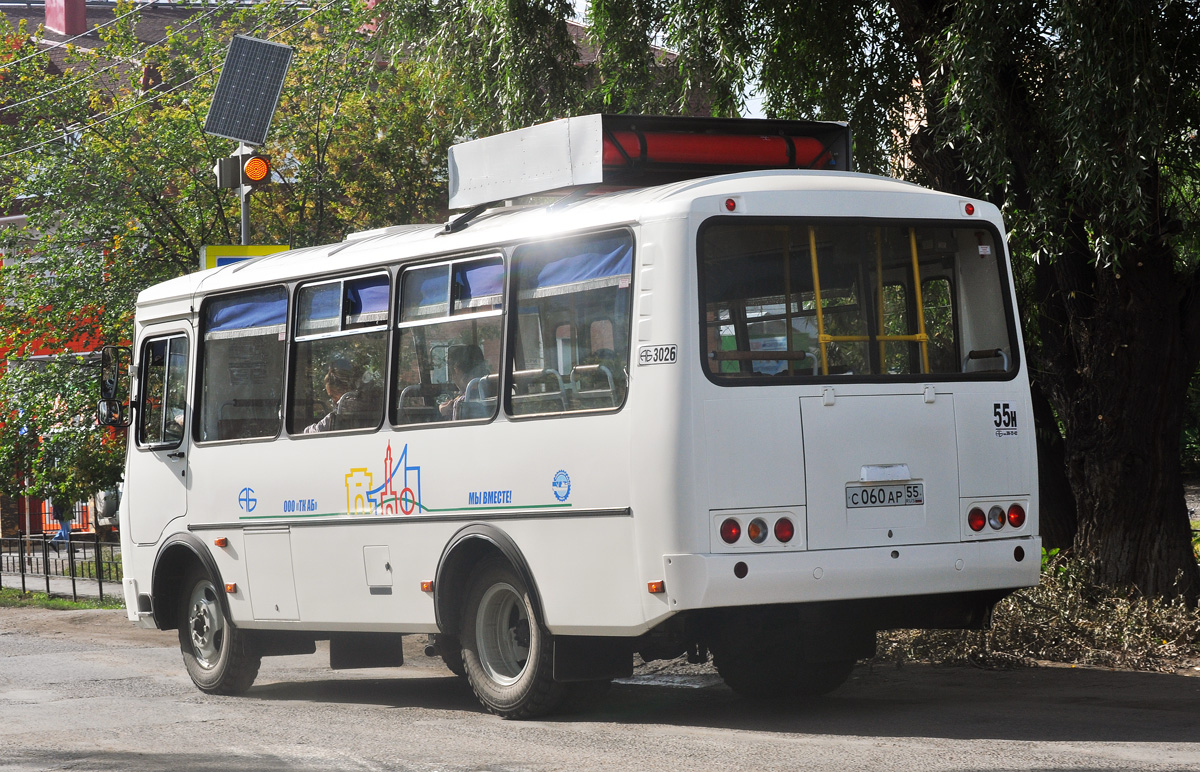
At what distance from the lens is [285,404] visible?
10484 millimetres

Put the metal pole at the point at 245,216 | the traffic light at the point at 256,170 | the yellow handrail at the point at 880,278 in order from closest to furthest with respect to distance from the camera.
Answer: the yellow handrail at the point at 880,278, the traffic light at the point at 256,170, the metal pole at the point at 245,216

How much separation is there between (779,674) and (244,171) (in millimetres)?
7794

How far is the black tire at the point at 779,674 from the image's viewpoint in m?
9.41

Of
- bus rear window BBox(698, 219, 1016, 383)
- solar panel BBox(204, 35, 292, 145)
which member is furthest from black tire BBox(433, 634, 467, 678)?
solar panel BBox(204, 35, 292, 145)

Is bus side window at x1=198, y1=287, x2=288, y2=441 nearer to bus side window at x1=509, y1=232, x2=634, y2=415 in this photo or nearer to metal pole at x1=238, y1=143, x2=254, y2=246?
bus side window at x1=509, y1=232, x2=634, y2=415

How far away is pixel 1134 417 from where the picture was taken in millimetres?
11414

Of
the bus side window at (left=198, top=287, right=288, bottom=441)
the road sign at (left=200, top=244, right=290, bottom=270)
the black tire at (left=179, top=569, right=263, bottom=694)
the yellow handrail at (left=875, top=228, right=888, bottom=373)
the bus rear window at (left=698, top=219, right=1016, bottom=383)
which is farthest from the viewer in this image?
the road sign at (left=200, top=244, right=290, bottom=270)

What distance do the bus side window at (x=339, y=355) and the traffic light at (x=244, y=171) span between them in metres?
4.67

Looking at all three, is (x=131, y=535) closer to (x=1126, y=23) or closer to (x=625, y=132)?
(x=625, y=132)

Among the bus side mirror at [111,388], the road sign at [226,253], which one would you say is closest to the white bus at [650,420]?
the bus side mirror at [111,388]

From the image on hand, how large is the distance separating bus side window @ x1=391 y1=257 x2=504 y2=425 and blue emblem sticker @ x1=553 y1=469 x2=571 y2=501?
27.4 inches

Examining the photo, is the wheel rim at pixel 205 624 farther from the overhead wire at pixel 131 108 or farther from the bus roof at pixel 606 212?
the overhead wire at pixel 131 108

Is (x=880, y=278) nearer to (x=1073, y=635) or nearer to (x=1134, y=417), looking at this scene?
(x=1073, y=635)

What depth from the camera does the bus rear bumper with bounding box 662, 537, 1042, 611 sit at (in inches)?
303
